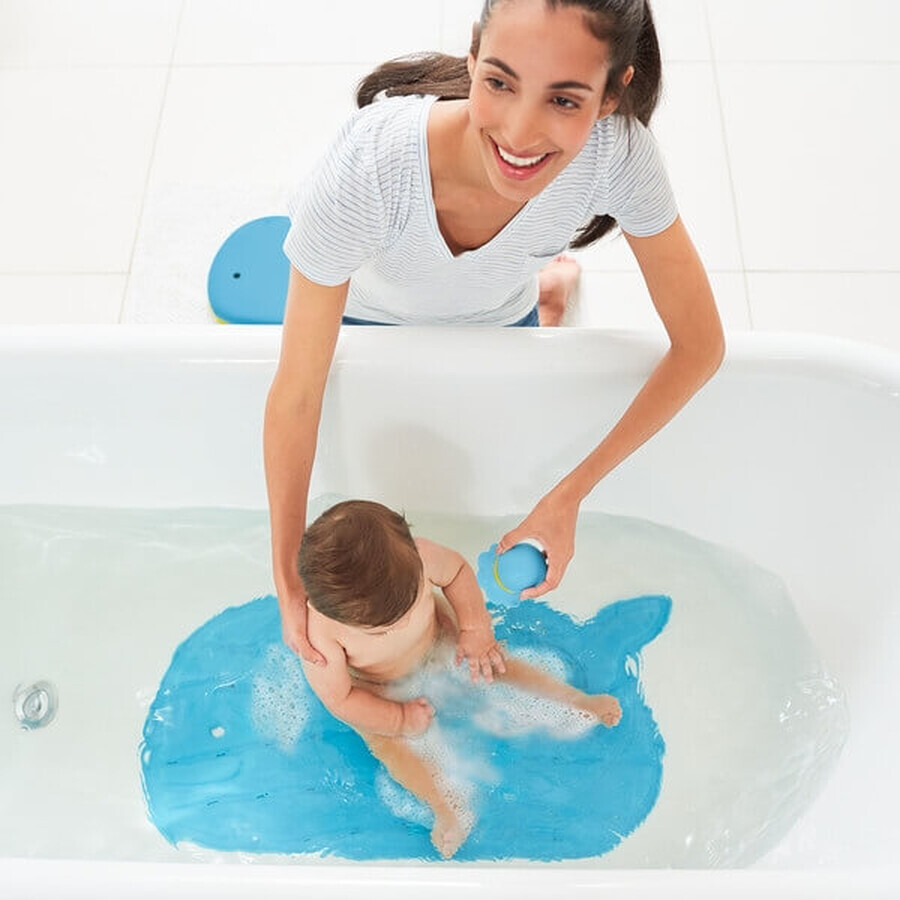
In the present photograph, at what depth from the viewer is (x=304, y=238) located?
39.9 inches

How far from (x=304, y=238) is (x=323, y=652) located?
0.49 meters

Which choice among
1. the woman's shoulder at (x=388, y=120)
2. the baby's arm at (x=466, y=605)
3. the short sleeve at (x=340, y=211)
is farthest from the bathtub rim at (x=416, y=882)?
the woman's shoulder at (x=388, y=120)

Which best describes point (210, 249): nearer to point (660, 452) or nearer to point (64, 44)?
point (64, 44)

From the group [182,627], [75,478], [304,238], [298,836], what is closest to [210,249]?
[75,478]

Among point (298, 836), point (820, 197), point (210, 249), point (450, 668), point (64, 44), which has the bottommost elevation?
point (298, 836)

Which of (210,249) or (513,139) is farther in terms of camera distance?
(210,249)

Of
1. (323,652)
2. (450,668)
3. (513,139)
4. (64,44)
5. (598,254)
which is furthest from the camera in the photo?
(64,44)

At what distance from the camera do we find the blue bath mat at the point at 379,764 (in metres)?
1.28

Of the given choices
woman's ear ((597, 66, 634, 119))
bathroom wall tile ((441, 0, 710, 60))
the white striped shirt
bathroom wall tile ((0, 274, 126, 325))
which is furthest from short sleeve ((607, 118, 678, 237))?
bathroom wall tile ((441, 0, 710, 60))

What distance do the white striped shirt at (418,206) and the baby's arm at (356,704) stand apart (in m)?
0.45

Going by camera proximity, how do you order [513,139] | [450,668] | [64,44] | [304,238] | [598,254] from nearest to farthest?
[513,139], [304,238], [450,668], [598,254], [64,44]

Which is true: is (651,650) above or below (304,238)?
below

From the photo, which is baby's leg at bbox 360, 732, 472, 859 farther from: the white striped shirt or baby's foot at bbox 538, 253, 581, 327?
baby's foot at bbox 538, 253, 581, 327

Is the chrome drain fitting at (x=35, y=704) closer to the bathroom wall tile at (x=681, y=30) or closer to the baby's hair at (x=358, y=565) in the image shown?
the baby's hair at (x=358, y=565)
